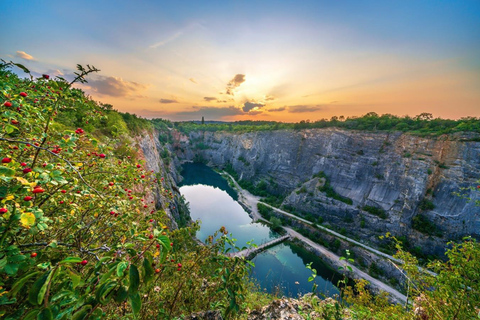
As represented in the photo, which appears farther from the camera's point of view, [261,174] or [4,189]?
[261,174]

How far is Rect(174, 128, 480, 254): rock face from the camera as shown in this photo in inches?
1015

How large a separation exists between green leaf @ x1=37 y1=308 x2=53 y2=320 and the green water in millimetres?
9324

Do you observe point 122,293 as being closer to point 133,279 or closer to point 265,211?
point 133,279

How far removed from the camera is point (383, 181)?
33219 millimetres

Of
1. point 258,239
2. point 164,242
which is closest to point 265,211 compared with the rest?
point 258,239

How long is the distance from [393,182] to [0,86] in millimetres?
42861

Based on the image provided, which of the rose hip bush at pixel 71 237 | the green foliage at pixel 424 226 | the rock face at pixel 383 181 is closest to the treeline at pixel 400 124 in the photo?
the rock face at pixel 383 181

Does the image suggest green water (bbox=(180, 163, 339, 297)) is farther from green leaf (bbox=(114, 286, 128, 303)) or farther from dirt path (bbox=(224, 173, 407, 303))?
green leaf (bbox=(114, 286, 128, 303))

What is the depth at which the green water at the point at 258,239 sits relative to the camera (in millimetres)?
23750

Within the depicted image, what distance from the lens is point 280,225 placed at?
3544 centimetres

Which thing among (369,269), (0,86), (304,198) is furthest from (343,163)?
(0,86)

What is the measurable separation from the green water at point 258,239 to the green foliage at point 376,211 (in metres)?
13.1

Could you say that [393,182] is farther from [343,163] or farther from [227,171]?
[227,171]

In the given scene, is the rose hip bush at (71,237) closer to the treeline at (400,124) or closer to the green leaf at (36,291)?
the green leaf at (36,291)
